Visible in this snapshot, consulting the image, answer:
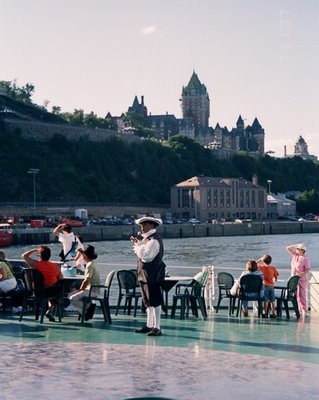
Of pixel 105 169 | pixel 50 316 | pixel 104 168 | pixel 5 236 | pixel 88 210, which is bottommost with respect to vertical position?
pixel 50 316

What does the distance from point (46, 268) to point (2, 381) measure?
174 inches

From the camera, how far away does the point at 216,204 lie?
137000 mm

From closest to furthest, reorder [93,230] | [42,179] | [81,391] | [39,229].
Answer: [81,391], [39,229], [93,230], [42,179]

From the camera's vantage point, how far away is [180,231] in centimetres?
10931

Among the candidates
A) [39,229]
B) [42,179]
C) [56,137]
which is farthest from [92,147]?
[39,229]

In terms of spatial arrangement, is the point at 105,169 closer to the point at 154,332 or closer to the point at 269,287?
the point at 269,287

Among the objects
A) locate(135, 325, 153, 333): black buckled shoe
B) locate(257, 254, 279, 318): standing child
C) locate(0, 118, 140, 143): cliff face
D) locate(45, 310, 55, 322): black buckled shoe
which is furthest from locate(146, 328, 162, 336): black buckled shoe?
locate(0, 118, 140, 143): cliff face

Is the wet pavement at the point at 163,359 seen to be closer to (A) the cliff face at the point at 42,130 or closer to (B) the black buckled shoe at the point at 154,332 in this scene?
(B) the black buckled shoe at the point at 154,332

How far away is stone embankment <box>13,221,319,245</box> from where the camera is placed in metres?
91.4

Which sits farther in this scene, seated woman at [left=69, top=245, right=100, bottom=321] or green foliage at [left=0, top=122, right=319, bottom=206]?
green foliage at [left=0, top=122, right=319, bottom=206]

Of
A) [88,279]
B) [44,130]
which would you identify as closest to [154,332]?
[88,279]

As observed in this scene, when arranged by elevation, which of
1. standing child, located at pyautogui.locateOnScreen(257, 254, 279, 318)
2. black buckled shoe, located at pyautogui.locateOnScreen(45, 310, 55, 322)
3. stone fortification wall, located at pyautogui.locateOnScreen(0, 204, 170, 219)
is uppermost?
stone fortification wall, located at pyautogui.locateOnScreen(0, 204, 170, 219)

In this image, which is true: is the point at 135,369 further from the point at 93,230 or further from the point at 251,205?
the point at 251,205

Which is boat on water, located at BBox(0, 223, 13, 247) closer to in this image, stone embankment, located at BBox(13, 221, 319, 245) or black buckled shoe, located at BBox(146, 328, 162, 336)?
stone embankment, located at BBox(13, 221, 319, 245)
